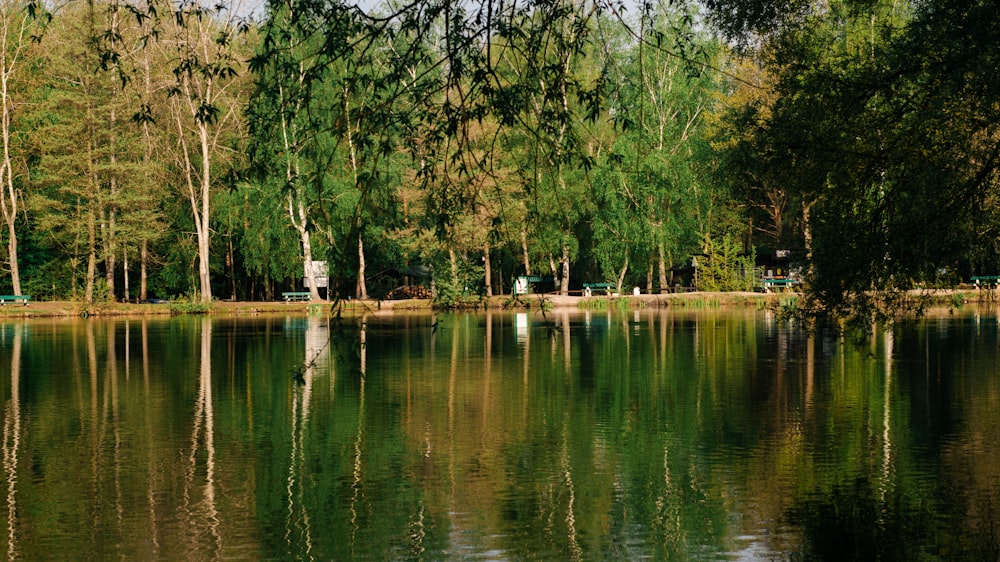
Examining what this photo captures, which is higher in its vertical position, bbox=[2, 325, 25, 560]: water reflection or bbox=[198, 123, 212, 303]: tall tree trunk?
bbox=[198, 123, 212, 303]: tall tree trunk

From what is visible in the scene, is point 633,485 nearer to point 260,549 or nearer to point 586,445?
point 586,445

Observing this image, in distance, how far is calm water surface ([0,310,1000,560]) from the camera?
1449 cm

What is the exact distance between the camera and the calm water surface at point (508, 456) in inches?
571

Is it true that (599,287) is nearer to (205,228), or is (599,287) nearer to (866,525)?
(205,228)

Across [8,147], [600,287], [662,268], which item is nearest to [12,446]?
[8,147]

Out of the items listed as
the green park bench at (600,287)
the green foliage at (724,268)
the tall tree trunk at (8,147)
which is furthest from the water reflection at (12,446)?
the green foliage at (724,268)

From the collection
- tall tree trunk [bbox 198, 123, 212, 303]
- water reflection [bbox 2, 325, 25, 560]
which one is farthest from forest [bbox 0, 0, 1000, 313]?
water reflection [bbox 2, 325, 25, 560]

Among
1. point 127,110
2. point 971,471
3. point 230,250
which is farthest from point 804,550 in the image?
point 230,250

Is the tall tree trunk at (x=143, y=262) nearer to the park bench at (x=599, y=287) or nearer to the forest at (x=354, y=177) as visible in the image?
the forest at (x=354, y=177)

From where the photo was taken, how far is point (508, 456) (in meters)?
20.1

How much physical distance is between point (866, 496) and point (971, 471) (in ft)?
7.96

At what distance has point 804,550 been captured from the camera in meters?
13.8

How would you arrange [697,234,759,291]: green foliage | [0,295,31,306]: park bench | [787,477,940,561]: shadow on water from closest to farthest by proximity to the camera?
[787,477,940,561]: shadow on water < [0,295,31,306]: park bench < [697,234,759,291]: green foliage

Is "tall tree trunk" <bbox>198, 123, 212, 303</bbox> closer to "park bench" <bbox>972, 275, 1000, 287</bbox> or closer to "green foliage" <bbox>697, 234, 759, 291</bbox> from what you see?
"green foliage" <bbox>697, 234, 759, 291</bbox>
